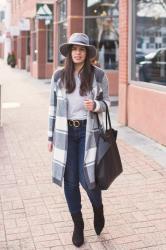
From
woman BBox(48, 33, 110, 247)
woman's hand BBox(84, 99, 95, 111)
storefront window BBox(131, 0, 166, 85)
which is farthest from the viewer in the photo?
storefront window BBox(131, 0, 166, 85)

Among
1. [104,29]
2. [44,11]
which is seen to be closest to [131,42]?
[104,29]

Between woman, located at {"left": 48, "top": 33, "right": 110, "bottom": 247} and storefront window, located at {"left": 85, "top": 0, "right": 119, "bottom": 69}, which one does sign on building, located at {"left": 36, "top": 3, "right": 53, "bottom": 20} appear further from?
woman, located at {"left": 48, "top": 33, "right": 110, "bottom": 247}

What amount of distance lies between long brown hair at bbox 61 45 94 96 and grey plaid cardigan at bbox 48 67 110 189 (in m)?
0.06

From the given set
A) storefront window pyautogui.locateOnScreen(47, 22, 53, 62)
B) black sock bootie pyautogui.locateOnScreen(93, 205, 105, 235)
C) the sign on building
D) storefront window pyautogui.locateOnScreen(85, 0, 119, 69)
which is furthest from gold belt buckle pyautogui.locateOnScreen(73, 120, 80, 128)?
storefront window pyautogui.locateOnScreen(47, 22, 53, 62)

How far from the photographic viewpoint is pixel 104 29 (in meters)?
17.0

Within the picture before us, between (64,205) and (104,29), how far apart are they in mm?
12408

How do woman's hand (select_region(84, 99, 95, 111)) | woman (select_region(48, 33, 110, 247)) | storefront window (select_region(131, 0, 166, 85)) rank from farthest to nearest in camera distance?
1. storefront window (select_region(131, 0, 166, 85))
2. woman (select_region(48, 33, 110, 247))
3. woman's hand (select_region(84, 99, 95, 111))

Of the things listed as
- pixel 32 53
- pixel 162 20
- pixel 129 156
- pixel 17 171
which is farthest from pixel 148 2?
pixel 32 53

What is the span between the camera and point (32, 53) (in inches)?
1176

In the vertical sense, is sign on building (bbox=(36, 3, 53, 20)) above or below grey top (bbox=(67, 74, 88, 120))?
above

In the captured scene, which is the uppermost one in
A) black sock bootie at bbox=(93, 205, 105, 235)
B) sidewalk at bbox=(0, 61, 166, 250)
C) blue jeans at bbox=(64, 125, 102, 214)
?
blue jeans at bbox=(64, 125, 102, 214)

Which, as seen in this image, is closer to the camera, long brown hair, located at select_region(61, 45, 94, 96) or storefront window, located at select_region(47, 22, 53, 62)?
long brown hair, located at select_region(61, 45, 94, 96)

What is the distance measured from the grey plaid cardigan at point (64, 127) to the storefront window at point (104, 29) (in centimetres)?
1267

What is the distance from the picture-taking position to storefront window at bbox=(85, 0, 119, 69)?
16.9 metres
